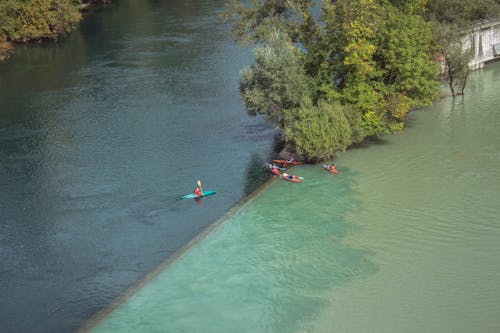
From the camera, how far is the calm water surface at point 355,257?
28.9 metres

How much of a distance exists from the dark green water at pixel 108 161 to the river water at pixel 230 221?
142mm

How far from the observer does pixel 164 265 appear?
33.4 meters

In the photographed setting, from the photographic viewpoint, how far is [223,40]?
75.2 m

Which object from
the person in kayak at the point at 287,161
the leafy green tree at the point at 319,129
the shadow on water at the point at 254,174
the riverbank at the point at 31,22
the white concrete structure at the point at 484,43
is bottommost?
the shadow on water at the point at 254,174

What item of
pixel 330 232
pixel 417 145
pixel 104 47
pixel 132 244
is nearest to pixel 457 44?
pixel 417 145

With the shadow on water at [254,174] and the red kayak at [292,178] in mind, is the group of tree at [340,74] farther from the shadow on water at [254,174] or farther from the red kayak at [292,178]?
the shadow on water at [254,174]

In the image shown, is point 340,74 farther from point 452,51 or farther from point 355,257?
point 355,257

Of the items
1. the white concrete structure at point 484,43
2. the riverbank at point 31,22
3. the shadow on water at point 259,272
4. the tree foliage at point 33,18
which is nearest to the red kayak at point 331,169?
the shadow on water at point 259,272

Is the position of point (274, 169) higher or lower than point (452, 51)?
lower

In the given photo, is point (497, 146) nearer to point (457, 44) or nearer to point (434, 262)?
point (457, 44)

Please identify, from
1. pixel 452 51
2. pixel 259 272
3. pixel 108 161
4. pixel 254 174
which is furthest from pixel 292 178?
pixel 452 51

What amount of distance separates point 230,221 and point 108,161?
A: 12709 millimetres

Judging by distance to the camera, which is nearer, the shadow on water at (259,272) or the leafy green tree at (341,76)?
the shadow on water at (259,272)

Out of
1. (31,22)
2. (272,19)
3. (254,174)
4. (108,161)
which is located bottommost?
(254,174)
